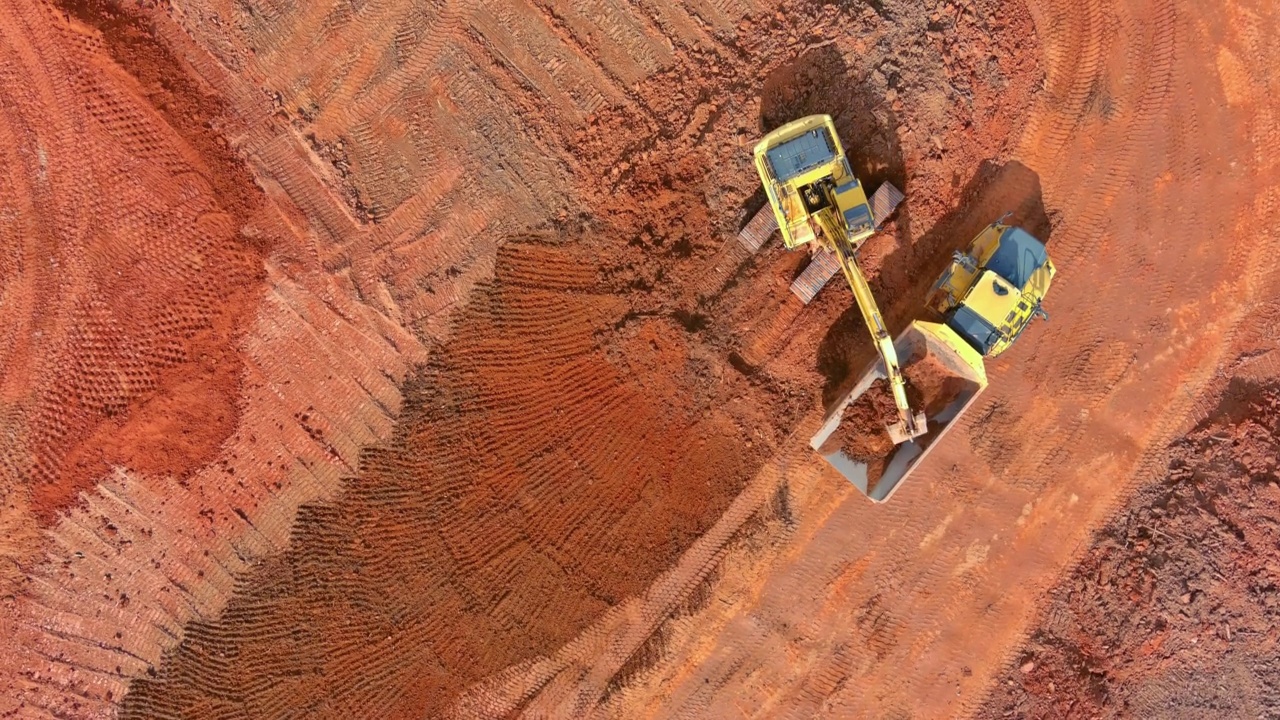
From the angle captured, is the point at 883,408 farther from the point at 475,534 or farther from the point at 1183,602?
the point at 475,534

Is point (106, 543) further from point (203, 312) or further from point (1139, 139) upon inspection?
point (1139, 139)

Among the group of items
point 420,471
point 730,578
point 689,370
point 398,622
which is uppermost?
point 420,471

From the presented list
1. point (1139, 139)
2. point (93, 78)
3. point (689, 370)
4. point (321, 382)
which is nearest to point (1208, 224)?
point (1139, 139)

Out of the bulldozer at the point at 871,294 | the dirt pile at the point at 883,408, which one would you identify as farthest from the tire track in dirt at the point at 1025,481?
the bulldozer at the point at 871,294

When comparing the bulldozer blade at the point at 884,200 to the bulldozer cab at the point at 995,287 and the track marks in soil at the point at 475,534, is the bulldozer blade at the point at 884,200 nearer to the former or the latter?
the bulldozer cab at the point at 995,287

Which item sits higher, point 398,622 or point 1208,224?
point 398,622
